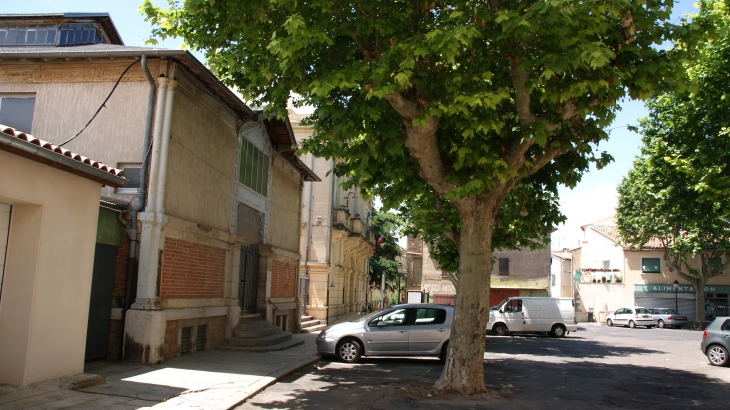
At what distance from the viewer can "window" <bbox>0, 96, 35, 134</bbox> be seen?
12180 mm

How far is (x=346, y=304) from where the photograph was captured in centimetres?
3222

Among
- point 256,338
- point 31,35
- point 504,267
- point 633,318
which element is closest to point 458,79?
point 256,338

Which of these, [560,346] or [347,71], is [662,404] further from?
[560,346]

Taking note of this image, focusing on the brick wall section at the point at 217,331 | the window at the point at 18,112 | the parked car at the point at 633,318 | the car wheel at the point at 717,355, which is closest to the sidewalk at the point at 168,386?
the brick wall section at the point at 217,331

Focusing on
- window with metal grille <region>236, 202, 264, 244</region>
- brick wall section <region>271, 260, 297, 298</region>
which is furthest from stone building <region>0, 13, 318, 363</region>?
brick wall section <region>271, 260, 297, 298</region>

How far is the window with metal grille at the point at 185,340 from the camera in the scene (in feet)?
40.8

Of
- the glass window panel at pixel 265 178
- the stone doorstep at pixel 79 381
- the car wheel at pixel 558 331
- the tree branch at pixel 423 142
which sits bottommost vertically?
the car wheel at pixel 558 331

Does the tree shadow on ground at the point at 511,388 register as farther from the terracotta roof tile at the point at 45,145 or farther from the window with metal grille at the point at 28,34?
the window with metal grille at the point at 28,34

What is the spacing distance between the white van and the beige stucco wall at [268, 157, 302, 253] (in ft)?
34.0

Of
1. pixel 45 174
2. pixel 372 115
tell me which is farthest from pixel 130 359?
pixel 372 115

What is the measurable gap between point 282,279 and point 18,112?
32.3 ft

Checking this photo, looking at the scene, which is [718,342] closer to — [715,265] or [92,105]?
[92,105]

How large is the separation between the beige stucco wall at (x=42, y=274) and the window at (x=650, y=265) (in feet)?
152

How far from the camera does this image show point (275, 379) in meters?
10.4
